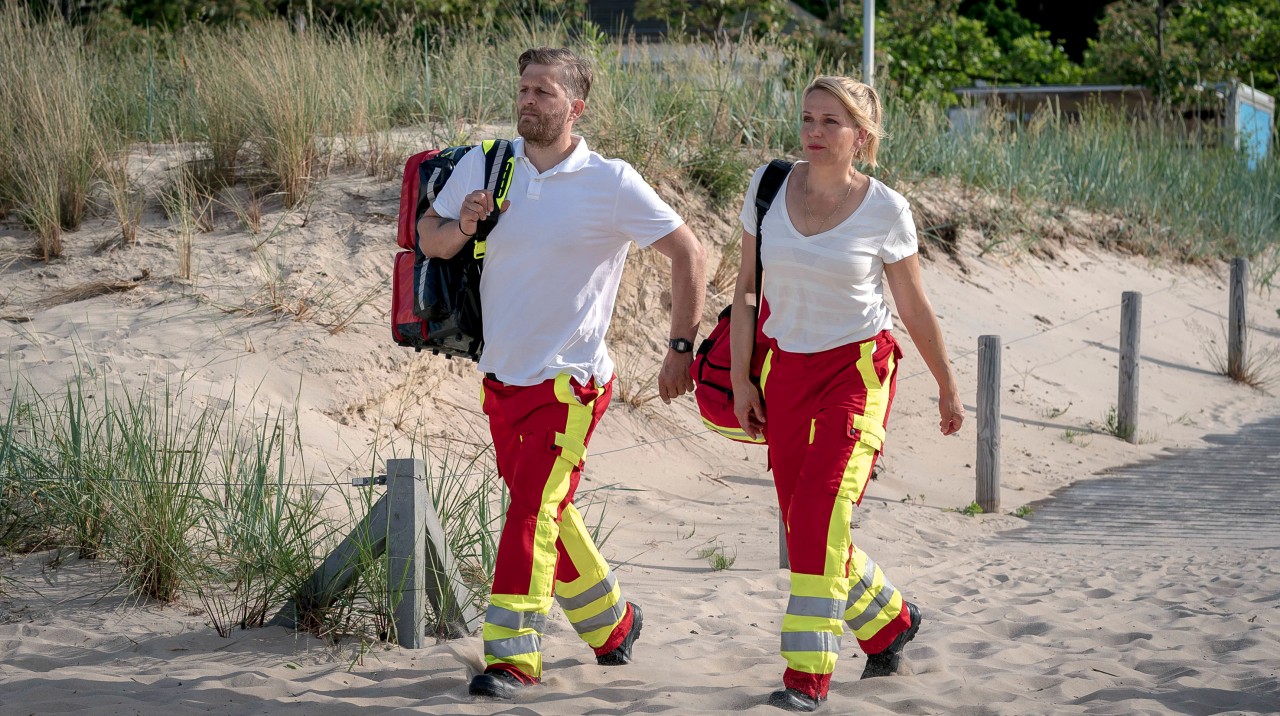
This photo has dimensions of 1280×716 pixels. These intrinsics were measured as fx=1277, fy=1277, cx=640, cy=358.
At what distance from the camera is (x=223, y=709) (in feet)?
12.7

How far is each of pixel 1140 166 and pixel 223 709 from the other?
1371 cm

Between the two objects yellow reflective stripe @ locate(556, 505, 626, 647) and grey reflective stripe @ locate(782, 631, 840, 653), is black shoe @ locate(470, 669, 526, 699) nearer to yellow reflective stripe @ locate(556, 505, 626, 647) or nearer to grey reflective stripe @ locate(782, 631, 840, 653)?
yellow reflective stripe @ locate(556, 505, 626, 647)

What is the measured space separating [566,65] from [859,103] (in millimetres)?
882

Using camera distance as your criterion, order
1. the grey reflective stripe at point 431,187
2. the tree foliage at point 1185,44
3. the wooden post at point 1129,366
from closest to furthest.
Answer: the grey reflective stripe at point 431,187 < the wooden post at point 1129,366 < the tree foliage at point 1185,44

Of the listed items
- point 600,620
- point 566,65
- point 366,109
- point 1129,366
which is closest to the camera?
point 566,65

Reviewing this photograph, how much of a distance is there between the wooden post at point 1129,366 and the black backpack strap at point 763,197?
6219 mm

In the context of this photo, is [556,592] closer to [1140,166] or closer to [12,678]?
[12,678]

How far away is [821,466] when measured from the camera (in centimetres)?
367

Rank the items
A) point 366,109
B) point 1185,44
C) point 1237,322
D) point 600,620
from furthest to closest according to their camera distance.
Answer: point 1185,44 → point 1237,322 → point 366,109 → point 600,620

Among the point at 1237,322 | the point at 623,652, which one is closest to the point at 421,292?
the point at 623,652

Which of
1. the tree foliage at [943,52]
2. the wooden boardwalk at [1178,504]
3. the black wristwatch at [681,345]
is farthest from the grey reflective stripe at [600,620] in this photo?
the tree foliage at [943,52]

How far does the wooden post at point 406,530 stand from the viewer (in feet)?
13.8

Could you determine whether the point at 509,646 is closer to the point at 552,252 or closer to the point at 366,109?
the point at 552,252

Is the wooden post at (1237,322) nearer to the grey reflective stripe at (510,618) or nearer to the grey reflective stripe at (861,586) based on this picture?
the grey reflective stripe at (861,586)
